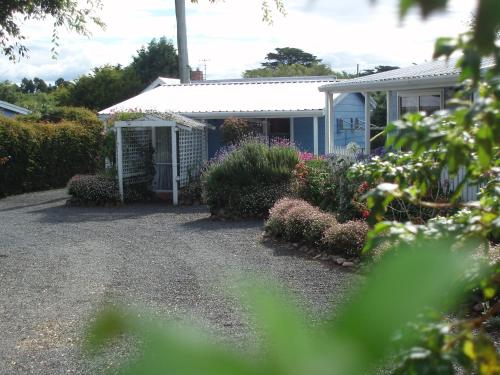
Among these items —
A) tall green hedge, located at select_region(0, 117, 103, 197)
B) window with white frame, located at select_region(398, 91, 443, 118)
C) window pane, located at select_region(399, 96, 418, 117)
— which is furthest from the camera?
tall green hedge, located at select_region(0, 117, 103, 197)

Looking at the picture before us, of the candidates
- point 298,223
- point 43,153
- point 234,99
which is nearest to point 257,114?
point 234,99

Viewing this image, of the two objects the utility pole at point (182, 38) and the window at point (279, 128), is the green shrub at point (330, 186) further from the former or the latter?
the utility pole at point (182, 38)

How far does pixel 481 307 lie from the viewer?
5.82 m

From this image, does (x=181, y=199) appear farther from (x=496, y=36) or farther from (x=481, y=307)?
(x=496, y=36)

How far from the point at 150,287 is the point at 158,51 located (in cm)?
3435

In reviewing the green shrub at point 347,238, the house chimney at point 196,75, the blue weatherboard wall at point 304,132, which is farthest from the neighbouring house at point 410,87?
the house chimney at point 196,75

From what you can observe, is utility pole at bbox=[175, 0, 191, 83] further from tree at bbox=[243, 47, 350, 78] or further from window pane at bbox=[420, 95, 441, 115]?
tree at bbox=[243, 47, 350, 78]

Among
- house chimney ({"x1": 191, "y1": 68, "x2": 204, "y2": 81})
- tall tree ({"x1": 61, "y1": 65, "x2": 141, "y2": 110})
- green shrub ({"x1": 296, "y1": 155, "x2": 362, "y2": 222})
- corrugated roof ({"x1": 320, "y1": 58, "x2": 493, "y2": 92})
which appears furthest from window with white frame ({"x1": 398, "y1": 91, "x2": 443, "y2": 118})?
tall tree ({"x1": 61, "y1": 65, "x2": 141, "y2": 110})

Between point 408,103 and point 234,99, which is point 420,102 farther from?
point 234,99

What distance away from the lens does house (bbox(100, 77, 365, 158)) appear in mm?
20312

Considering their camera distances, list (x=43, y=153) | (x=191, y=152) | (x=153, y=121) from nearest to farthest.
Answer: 1. (x=153, y=121)
2. (x=191, y=152)
3. (x=43, y=153)

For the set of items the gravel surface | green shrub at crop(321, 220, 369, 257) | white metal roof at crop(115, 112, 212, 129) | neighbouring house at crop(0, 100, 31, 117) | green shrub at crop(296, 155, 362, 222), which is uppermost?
neighbouring house at crop(0, 100, 31, 117)

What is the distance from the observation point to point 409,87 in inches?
600

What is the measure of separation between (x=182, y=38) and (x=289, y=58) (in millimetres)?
33501
